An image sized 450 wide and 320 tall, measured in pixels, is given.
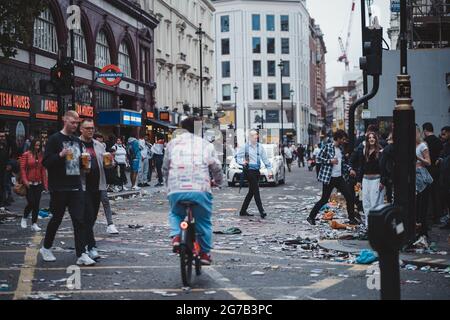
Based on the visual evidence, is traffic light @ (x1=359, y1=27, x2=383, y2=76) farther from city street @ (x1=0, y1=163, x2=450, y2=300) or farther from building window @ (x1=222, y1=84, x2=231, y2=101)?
building window @ (x1=222, y1=84, x2=231, y2=101)

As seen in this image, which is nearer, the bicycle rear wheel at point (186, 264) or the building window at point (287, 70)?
the bicycle rear wheel at point (186, 264)

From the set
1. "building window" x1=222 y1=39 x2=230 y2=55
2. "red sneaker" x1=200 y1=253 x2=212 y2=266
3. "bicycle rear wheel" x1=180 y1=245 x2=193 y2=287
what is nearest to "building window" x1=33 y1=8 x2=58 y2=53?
"red sneaker" x1=200 y1=253 x2=212 y2=266

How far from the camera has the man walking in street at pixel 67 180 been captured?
353 inches

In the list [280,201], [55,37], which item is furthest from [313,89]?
[280,201]

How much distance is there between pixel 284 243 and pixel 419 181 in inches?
91.9

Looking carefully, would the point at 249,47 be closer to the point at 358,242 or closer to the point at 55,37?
the point at 55,37

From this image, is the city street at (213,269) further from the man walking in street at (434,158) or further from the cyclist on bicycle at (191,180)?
the man walking in street at (434,158)

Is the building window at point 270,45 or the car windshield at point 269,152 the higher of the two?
the building window at point 270,45

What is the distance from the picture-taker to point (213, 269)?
8.55 m

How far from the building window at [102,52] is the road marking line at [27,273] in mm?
26246

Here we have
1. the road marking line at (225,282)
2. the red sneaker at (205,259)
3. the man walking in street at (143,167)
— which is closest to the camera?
the road marking line at (225,282)

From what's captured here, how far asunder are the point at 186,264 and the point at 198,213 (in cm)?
63

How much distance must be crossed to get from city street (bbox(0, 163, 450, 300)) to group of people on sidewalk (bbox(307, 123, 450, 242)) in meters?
0.96

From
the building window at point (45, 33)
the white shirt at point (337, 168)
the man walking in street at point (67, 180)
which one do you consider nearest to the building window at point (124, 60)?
the building window at point (45, 33)
